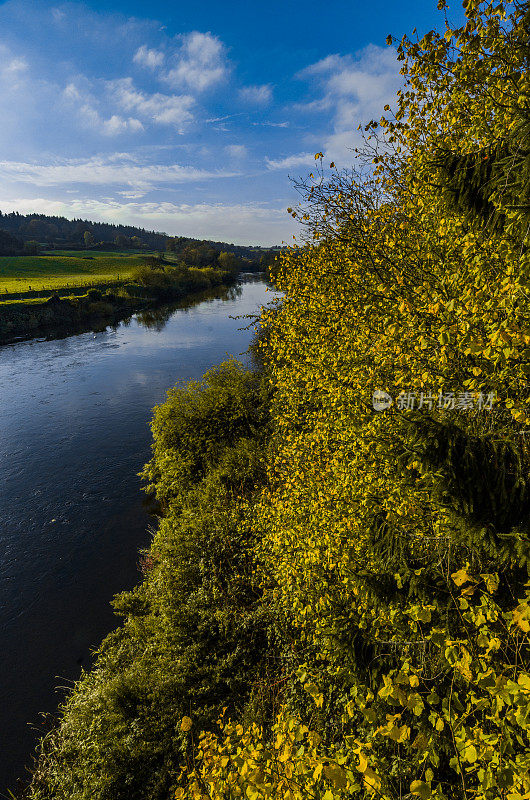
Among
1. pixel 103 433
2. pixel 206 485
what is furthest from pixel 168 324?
pixel 206 485

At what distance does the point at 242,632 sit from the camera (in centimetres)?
960

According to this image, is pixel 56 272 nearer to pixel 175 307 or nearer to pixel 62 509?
pixel 175 307

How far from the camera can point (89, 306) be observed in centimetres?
5766

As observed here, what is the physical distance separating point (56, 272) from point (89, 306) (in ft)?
133

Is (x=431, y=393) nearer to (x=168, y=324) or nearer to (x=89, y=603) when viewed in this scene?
(x=89, y=603)

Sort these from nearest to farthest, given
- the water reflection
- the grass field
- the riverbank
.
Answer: the riverbank → the water reflection → the grass field

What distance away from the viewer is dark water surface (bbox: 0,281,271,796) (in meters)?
11.2

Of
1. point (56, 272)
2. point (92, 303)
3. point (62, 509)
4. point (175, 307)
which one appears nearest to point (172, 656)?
point (62, 509)

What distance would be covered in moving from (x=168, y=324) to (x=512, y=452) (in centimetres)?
5551

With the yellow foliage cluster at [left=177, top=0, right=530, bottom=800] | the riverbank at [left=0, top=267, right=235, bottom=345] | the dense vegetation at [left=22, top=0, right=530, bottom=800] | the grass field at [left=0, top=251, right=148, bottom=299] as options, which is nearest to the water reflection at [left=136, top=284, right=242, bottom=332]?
the riverbank at [left=0, top=267, right=235, bottom=345]

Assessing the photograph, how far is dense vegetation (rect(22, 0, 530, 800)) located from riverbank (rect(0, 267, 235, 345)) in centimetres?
4468

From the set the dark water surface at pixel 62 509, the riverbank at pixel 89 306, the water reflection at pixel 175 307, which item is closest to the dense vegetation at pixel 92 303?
the riverbank at pixel 89 306

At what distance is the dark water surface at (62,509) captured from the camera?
36.6 ft

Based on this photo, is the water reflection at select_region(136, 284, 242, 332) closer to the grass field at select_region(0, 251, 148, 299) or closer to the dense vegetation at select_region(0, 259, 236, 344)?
the dense vegetation at select_region(0, 259, 236, 344)
